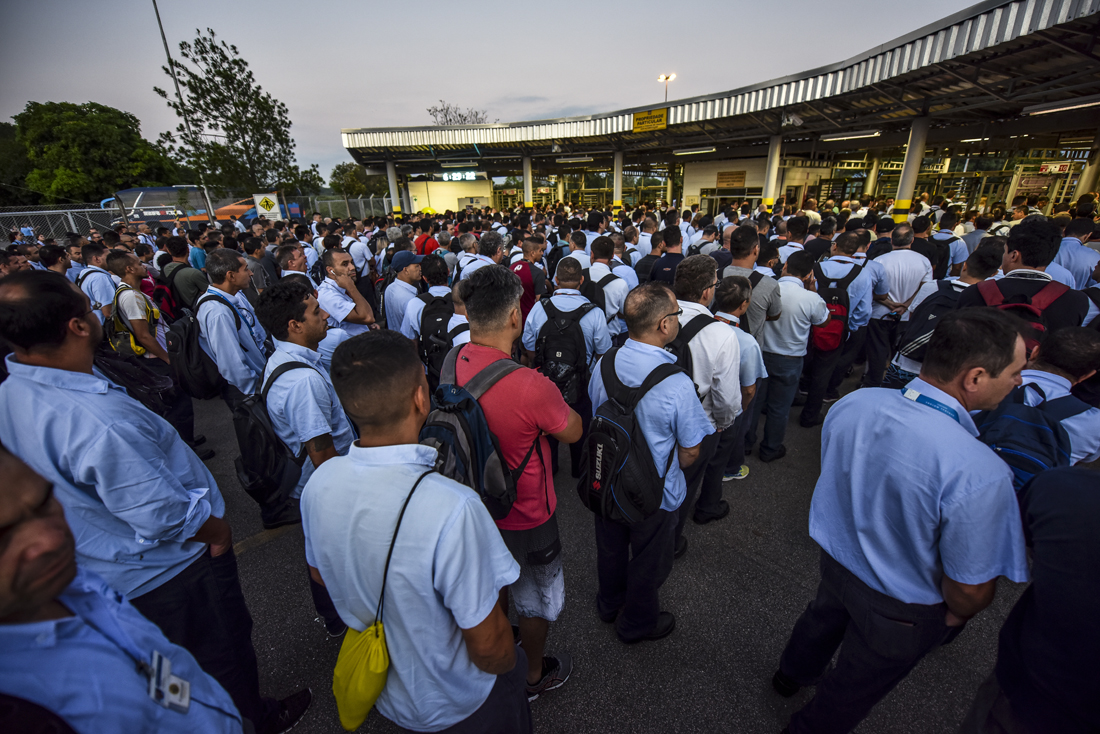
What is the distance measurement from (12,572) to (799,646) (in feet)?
8.88

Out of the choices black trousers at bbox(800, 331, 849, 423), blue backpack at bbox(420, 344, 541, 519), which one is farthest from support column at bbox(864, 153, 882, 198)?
blue backpack at bbox(420, 344, 541, 519)

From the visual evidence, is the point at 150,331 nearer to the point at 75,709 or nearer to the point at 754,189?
the point at 75,709

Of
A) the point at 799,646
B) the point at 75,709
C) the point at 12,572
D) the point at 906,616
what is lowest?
the point at 799,646

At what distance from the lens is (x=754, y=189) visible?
2170 cm

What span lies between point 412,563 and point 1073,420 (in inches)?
113

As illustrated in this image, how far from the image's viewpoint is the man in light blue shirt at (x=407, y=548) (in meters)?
1.16

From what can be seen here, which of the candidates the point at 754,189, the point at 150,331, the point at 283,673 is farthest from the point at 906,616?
the point at 754,189

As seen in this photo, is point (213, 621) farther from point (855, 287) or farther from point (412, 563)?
point (855, 287)

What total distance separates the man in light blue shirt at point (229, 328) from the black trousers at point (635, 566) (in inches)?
108

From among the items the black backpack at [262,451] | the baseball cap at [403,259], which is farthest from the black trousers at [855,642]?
the baseball cap at [403,259]

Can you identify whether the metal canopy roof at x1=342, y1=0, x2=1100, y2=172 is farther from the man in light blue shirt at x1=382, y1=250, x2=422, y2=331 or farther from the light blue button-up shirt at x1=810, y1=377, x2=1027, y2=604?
the man in light blue shirt at x1=382, y1=250, x2=422, y2=331

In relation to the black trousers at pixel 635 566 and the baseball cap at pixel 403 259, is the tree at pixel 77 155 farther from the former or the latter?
the black trousers at pixel 635 566

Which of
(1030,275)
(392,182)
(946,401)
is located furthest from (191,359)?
(392,182)

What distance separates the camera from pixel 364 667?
1.19 meters
